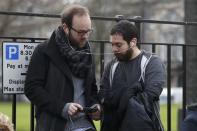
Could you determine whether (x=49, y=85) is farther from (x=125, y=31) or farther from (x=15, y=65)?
(x=125, y=31)

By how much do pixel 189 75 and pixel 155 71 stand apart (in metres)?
3.28

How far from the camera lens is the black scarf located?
14.7ft

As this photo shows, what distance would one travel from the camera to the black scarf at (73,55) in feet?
14.7

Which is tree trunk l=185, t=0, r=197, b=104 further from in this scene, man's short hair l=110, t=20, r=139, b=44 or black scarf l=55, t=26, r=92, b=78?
black scarf l=55, t=26, r=92, b=78

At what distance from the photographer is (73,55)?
4473 mm

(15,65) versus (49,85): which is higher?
(15,65)

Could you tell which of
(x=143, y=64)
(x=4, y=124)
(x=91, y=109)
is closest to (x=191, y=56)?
(x=143, y=64)

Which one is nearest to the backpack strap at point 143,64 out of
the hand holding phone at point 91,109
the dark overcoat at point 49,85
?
the hand holding phone at point 91,109

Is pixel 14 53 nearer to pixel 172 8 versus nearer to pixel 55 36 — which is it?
pixel 55 36

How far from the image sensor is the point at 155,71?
15.2 ft

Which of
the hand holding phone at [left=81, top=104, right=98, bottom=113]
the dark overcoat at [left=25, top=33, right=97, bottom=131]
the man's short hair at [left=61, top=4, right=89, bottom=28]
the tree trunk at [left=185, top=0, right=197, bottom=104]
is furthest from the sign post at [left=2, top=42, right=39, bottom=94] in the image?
the tree trunk at [left=185, top=0, right=197, bottom=104]

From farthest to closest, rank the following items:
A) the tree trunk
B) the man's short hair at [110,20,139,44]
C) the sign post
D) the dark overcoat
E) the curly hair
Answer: the tree trunk, the sign post, the man's short hair at [110,20,139,44], the dark overcoat, the curly hair

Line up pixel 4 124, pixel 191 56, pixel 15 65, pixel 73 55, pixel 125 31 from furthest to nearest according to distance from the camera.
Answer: pixel 191 56, pixel 15 65, pixel 125 31, pixel 73 55, pixel 4 124

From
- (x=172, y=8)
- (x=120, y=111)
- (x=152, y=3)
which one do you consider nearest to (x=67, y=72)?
(x=120, y=111)
